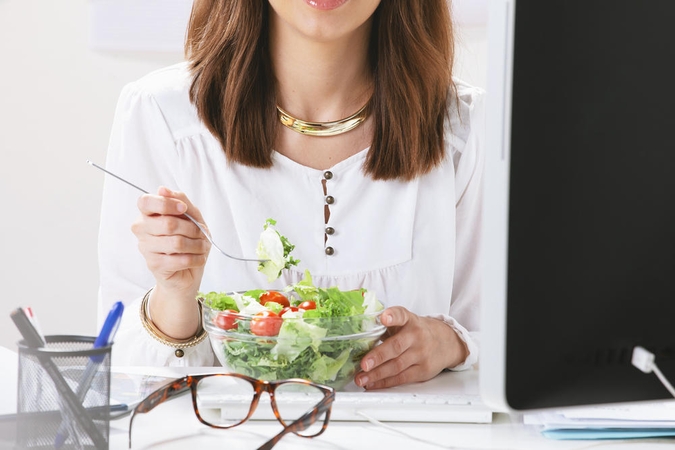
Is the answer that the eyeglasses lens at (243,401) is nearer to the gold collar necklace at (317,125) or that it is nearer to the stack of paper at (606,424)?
the stack of paper at (606,424)

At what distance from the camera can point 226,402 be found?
87 cm

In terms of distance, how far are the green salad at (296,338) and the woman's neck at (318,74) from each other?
0.67m

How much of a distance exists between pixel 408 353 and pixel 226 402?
0.29m

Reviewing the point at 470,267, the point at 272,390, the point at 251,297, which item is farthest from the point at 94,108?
the point at 272,390

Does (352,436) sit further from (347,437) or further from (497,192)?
(497,192)

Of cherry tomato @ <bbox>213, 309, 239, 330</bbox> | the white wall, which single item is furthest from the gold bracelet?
the white wall

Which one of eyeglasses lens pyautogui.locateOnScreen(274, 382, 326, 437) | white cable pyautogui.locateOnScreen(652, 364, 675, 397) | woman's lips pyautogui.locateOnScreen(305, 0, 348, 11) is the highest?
woman's lips pyautogui.locateOnScreen(305, 0, 348, 11)

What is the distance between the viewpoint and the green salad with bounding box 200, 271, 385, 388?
→ 0.95m

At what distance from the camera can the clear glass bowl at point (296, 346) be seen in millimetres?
945

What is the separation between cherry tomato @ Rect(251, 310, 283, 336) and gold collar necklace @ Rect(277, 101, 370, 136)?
69cm

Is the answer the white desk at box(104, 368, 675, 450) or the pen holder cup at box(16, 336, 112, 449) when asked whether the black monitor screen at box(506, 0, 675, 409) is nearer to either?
the white desk at box(104, 368, 675, 450)

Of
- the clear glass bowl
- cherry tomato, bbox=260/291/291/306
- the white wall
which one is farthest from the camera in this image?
the white wall

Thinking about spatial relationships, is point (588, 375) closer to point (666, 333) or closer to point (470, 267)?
point (666, 333)

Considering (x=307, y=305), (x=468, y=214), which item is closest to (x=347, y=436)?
(x=307, y=305)
